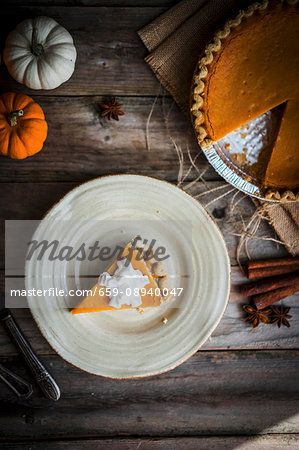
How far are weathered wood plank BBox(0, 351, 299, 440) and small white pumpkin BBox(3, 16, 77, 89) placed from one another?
1.40 m

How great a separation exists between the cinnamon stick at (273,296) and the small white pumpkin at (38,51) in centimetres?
147

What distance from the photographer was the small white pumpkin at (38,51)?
5.08ft

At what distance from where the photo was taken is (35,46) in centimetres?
152

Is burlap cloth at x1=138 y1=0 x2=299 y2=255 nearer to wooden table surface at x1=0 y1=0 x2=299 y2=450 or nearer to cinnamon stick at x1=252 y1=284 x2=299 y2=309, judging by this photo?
wooden table surface at x1=0 y1=0 x2=299 y2=450

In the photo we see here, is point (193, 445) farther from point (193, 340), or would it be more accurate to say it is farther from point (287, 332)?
point (287, 332)

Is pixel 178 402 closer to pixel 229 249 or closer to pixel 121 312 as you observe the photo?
pixel 121 312

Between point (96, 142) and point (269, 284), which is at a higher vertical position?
point (96, 142)

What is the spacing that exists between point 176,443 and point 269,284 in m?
0.98

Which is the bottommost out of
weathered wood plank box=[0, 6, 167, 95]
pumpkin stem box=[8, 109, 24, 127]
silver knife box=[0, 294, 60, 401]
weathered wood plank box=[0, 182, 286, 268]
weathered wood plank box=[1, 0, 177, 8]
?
silver knife box=[0, 294, 60, 401]

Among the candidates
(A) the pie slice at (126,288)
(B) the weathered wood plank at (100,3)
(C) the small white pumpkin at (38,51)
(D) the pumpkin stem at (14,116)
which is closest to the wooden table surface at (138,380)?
(B) the weathered wood plank at (100,3)

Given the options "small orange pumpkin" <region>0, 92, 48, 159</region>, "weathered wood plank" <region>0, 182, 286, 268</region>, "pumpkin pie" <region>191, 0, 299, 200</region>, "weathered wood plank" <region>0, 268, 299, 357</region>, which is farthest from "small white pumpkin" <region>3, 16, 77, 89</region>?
"weathered wood plank" <region>0, 268, 299, 357</region>

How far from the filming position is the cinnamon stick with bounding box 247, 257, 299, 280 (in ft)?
5.74

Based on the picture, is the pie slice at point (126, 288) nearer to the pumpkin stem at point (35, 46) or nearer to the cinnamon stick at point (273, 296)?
the cinnamon stick at point (273, 296)

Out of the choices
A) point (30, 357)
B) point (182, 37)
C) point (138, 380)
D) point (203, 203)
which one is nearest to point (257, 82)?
point (182, 37)
